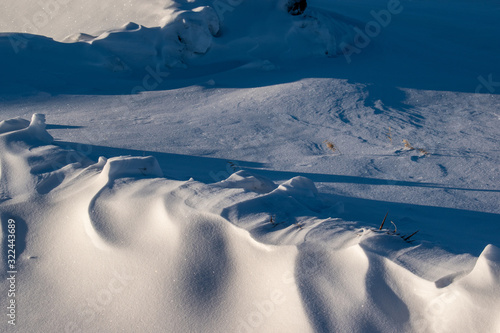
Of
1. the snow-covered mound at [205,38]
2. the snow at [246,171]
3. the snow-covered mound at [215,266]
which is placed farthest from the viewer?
the snow-covered mound at [205,38]

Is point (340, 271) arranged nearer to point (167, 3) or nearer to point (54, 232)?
point (54, 232)

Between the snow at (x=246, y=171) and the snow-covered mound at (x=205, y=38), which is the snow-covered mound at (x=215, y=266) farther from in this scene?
the snow-covered mound at (x=205, y=38)

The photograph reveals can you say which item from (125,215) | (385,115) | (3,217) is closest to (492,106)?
(385,115)

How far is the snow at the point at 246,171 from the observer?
1.50m

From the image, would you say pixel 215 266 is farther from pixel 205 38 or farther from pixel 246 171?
pixel 205 38

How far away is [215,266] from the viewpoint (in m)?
1.64

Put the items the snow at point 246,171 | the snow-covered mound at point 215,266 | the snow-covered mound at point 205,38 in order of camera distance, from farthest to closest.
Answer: the snow-covered mound at point 205,38 < the snow at point 246,171 < the snow-covered mound at point 215,266

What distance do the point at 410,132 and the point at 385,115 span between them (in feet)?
1.36

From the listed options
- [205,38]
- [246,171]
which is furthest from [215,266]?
[205,38]

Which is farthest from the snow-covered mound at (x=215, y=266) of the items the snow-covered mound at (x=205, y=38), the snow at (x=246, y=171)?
the snow-covered mound at (x=205, y=38)

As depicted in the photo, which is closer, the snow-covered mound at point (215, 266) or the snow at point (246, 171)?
the snow-covered mound at point (215, 266)

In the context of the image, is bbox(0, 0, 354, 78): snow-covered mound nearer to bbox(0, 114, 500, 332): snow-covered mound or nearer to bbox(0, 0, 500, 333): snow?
bbox(0, 0, 500, 333): snow

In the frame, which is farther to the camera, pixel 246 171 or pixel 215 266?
pixel 246 171

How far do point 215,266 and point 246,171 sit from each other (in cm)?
88
